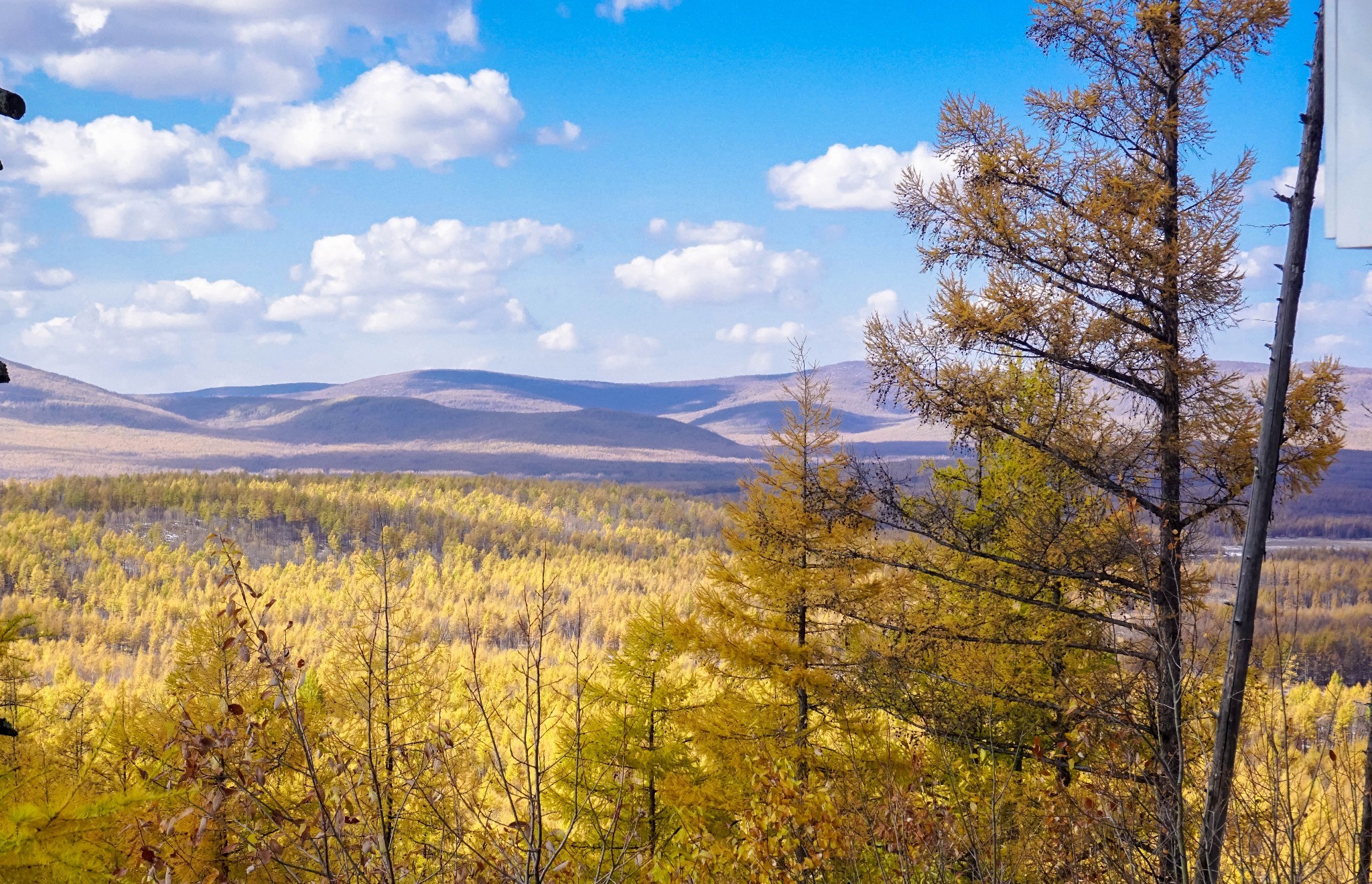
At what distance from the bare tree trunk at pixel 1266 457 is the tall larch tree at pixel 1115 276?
1446 mm

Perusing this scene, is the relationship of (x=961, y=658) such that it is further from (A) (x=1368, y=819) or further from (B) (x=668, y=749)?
(B) (x=668, y=749)

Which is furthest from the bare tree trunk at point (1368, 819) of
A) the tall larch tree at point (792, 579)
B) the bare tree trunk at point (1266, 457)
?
the tall larch tree at point (792, 579)

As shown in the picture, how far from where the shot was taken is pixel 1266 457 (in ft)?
20.2

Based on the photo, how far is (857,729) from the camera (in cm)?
1216

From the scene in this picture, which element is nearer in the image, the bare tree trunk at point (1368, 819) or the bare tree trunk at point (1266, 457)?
the bare tree trunk at point (1266, 457)

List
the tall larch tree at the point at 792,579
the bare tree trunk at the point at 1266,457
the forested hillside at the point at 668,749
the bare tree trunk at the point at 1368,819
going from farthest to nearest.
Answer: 1. the tall larch tree at the point at 792,579
2. the bare tree trunk at the point at 1368,819
3. the bare tree trunk at the point at 1266,457
4. the forested hillside at the point at 668,749

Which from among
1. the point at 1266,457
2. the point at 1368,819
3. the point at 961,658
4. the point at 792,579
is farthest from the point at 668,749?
Answer: the point at 1266,457

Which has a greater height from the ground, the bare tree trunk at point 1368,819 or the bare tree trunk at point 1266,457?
the bare tree trunk at point 1266,457

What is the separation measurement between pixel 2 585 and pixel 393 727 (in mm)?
91140

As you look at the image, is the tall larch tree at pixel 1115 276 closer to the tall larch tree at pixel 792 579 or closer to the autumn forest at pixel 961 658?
the autumn forest at pixel 961 658

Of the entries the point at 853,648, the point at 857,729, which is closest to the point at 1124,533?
the point at 853,648

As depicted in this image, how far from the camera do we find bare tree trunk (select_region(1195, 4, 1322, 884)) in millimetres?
6020

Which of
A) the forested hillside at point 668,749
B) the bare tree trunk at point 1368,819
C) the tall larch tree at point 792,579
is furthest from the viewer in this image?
the tall larch tree at point 792,579

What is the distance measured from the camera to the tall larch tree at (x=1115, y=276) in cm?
794
